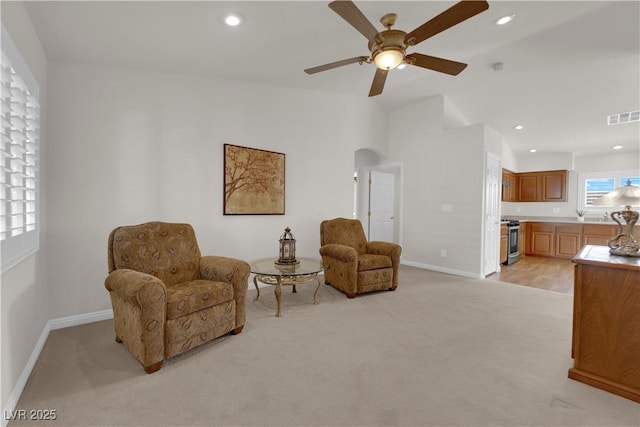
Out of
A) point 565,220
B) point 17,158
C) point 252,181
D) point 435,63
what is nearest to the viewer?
point 17,158

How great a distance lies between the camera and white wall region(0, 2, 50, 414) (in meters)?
1.61

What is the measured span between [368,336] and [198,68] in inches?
129

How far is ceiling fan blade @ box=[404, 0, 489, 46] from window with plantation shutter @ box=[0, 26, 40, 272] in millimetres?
2582

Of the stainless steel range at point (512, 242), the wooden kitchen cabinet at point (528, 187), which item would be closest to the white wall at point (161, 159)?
the stainless steel range at point (512, 242)

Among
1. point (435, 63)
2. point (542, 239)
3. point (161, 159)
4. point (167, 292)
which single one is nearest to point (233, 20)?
point (161, 159)

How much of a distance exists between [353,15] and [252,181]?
2.35 metres

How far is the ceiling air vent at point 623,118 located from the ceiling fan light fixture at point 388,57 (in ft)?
16.2

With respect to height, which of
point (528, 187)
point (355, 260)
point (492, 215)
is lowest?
point (355, 260)

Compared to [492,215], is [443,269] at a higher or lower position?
lower

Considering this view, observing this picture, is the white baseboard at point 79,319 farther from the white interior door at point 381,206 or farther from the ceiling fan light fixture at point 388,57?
the white interior door at point 381,206

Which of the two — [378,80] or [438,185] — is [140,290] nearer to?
[378,80]

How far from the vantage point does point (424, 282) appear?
427 centimetres

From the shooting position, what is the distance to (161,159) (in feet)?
10.4

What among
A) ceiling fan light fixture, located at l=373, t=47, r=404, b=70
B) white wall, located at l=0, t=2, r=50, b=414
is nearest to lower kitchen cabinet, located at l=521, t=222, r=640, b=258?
ceiling fan light fixture, located at l=373, t=47, r=404, b=70
